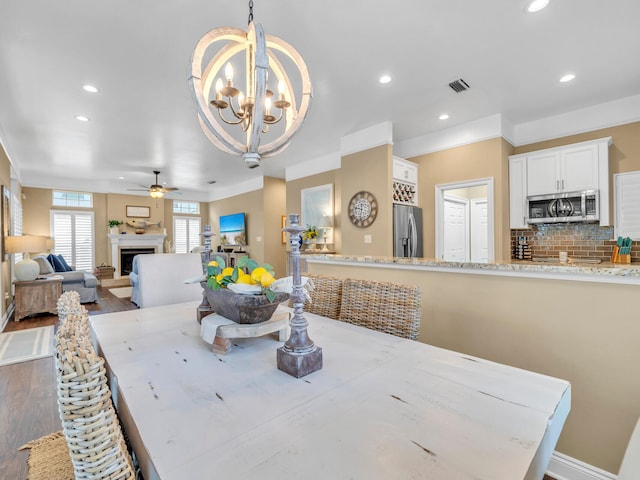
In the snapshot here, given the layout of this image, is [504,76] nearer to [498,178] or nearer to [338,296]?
[498,178]

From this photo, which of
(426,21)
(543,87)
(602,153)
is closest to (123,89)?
(426,21)

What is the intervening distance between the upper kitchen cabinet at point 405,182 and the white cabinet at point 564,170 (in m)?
1.44

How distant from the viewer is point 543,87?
328 cm

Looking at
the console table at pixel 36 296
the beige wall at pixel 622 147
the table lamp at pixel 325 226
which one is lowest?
the console table at pixel 36 296

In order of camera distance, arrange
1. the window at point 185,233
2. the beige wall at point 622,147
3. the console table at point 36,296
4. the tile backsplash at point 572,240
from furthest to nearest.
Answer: the window at point 185,233, the console table at point 36,296, the tile backsplash at point 572,240, the beige wall at point 622,147

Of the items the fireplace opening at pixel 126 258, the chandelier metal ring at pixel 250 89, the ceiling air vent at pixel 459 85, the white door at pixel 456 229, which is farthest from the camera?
the fireplace opening at pixel 126 258

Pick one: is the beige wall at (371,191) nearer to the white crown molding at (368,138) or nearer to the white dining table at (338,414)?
the white crown molding at (368,138)

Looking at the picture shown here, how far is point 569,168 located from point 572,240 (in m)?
0.91

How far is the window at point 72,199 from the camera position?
7.96 metres

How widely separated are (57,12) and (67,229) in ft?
25.1

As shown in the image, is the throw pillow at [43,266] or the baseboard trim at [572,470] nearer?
the baseboard trim at [572,470]

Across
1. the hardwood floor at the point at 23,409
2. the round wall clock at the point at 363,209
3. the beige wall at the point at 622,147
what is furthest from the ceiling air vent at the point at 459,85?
the hardwood floor at the point at 23,409

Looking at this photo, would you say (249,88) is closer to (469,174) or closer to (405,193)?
(405,193)

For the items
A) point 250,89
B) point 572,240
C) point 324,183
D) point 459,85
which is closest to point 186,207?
point 324,183
